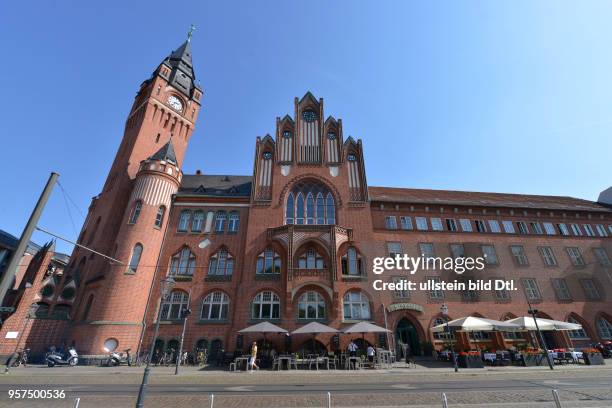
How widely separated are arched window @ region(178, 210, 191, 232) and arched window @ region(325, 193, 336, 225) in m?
14.4

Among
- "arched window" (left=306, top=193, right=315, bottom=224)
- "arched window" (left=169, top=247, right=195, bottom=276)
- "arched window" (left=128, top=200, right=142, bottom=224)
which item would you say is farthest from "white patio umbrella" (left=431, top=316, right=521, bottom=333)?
"arched window" (left=128, top=200, right=142, bottom=224)

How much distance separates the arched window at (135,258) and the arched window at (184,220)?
3948 millimetres

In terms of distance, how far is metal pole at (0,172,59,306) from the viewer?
6.49 m

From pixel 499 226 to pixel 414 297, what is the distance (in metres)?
14.7

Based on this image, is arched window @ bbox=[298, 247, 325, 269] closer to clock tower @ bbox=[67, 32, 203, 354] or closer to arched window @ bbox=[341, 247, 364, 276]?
arched window @ bbox=[341, 247, 364, 276]

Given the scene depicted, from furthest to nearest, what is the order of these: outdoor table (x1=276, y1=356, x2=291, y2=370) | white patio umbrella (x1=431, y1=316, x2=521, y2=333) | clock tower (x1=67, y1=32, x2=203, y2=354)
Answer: clock tower (x1=67, y1=32, x2=203, y2=354) < white patio umbrella (x1=431, y1=316, x2=521, y2=333) < outdoor table (x1=276, y1=356, x2=291, y2=370)

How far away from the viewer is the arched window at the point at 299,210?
2773 centimetres

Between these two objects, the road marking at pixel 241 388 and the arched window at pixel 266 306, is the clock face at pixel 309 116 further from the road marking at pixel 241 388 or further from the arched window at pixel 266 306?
the road marking at pixel 241 388

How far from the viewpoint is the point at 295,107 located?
32.5m

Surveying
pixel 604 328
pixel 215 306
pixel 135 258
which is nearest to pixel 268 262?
pixel 215 306

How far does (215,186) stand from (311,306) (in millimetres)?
18294

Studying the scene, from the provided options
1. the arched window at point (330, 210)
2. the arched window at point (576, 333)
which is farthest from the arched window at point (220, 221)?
the arched window at point (576, 333)

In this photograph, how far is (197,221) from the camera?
28.6 meters

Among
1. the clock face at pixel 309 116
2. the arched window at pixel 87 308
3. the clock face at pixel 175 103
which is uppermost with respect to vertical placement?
the clock face at pixel 175 103
